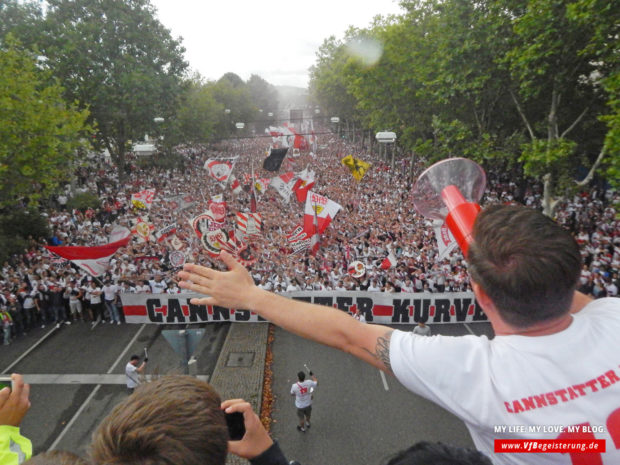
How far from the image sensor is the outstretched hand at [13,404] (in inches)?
67.6

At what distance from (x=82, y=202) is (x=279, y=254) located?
1572 centimetres

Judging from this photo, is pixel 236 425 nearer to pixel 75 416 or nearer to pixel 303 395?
pixel 303 395

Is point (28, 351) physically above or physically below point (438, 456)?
below

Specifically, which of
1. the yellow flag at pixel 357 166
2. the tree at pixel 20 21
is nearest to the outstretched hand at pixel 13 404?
the yellow flag at pixel 357 166

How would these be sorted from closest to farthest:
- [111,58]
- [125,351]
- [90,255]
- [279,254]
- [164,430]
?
[164,430]
[125,351]
[90,255]
[279,254]
[111,58]

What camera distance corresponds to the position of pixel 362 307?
39.0 ft

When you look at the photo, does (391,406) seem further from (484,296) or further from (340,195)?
(340,195)

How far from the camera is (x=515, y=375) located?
1.20 m

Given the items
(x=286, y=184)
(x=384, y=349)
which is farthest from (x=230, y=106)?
(x=384, y=349)

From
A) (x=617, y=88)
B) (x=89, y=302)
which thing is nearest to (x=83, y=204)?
(x=89, y=302)

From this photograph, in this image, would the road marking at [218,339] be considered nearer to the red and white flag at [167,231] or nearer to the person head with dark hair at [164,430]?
the red and white flag at [167,231]

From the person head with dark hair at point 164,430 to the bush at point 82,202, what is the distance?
2624 centimetres

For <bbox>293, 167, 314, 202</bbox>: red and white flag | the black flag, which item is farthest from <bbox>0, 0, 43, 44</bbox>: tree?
<bbox>293, 167, 314, 202</bbox>: red and white flag

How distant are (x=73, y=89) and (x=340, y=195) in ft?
63.7
